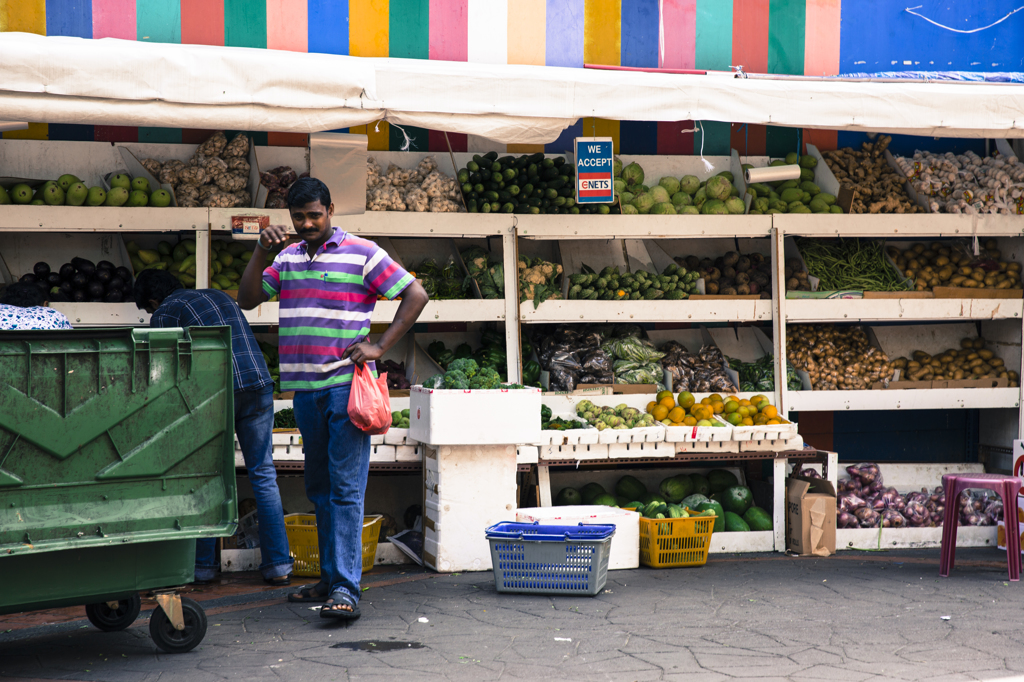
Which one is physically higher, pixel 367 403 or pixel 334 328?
pixel 334 328

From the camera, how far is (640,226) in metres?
7.23

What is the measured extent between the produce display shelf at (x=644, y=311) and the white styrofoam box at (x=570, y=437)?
96 centimetres

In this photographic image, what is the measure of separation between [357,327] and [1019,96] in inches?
199

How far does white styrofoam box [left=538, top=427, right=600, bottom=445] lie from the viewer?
6.45 metres

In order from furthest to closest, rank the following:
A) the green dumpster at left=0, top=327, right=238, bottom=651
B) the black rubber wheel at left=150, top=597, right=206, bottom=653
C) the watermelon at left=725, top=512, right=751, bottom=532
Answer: the watermelon at left=725, top=512, right=751, bottom=532
the black rubber wheel at left=150, top=597, right=206, bottom=653
the green dumpster at left=0, top=327, right=238, bottom=651

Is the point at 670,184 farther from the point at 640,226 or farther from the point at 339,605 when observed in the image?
the point at 339,605

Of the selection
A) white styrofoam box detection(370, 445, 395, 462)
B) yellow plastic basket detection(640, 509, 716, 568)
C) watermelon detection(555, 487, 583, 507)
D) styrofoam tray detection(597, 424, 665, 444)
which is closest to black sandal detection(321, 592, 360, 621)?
white styrofoam box detection(370, 445, 395, 462)

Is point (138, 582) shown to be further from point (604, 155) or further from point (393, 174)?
point (604, 155)

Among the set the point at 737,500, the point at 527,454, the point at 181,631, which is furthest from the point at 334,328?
the point at 737,500

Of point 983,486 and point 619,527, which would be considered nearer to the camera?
point 983,486

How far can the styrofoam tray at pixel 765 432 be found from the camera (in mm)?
6723

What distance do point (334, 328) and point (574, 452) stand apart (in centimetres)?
238

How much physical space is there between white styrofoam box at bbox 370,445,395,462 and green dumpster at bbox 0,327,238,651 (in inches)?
86.4

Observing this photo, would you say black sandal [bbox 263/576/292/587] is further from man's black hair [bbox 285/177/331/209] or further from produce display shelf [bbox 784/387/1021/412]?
produce display shelf [bbox 784/387/1021/412]
